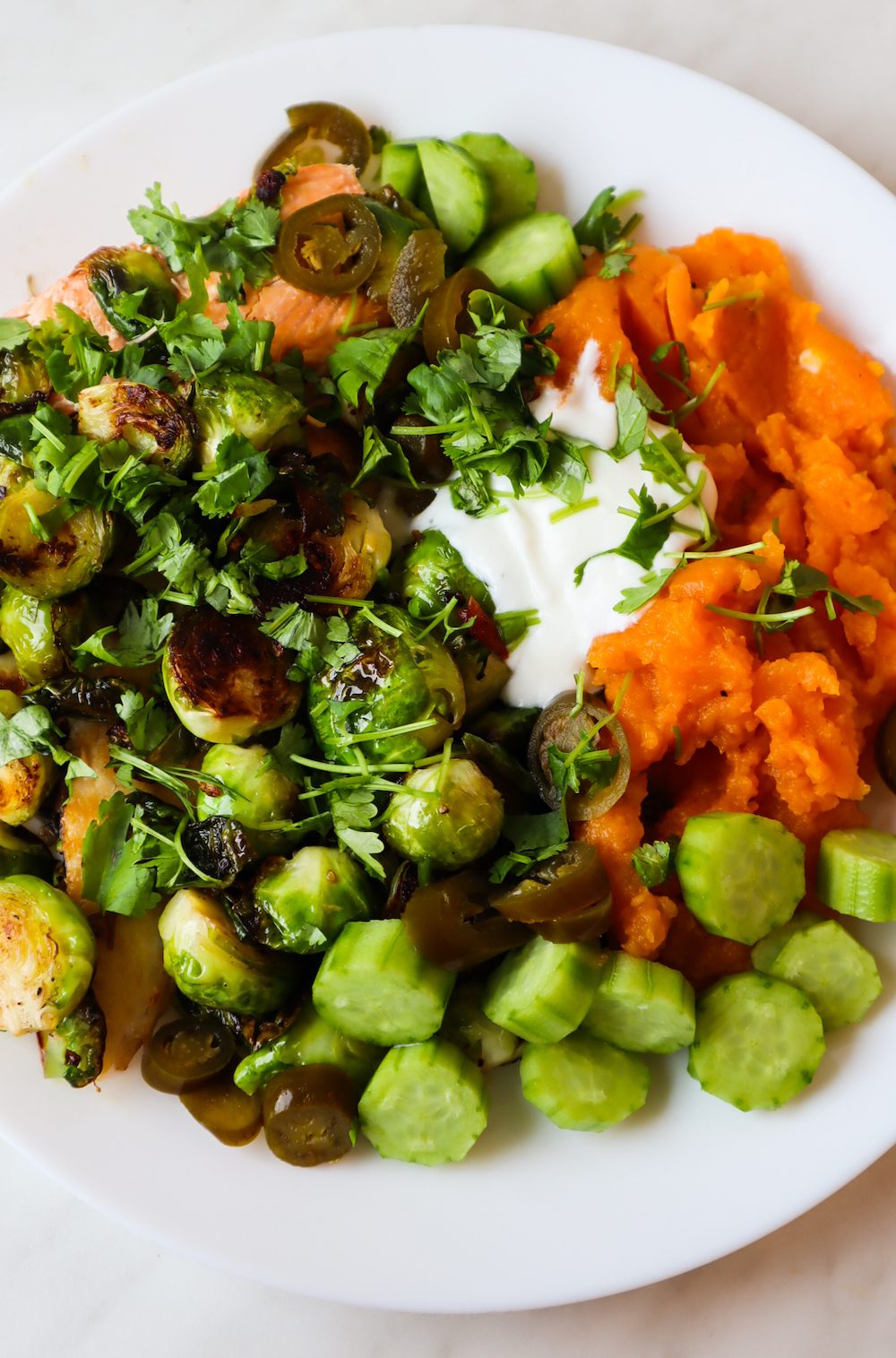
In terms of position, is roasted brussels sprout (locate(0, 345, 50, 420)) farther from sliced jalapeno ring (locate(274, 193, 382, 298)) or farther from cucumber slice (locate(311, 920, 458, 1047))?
cucumber slice (locate(311, 920, 458, 1047))

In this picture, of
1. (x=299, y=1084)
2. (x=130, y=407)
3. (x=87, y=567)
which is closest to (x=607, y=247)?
(x=130, y=407)

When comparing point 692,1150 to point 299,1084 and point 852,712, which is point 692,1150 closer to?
point 299,1084

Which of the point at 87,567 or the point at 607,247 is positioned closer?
the point at 87,567

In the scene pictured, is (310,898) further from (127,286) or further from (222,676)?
(127,286)

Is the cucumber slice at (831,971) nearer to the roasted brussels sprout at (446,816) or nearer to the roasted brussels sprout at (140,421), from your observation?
the roasted brussels sprout at (446,816)

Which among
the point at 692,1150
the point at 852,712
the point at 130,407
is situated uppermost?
the point at 852,712

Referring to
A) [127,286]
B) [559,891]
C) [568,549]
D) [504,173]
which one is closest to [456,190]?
[504,173]

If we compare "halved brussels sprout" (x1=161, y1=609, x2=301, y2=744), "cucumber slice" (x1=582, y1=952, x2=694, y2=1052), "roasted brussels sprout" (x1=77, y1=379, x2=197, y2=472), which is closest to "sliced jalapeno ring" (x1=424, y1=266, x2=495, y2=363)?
"roasted brussels sprout" (x1=77, y1=379, x2=197, y2=472)
